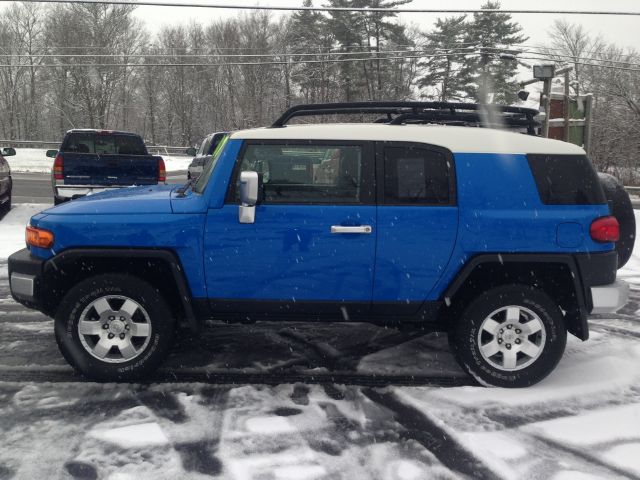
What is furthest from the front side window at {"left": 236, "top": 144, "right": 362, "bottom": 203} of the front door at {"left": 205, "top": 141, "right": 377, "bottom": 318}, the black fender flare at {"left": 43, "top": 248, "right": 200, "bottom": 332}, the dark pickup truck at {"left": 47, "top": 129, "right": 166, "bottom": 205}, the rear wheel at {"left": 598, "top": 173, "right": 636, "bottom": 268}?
the dark pickup truck at {"left": 47, "top": 129, "right": 166, "bottom": 205}

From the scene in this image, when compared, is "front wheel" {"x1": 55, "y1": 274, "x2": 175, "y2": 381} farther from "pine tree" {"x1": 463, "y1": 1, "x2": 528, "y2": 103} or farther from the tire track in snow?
"pine tree" {"x1": 463, "y1": 1, "x2": 528, "y2": 103}

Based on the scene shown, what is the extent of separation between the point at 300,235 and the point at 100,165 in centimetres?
799

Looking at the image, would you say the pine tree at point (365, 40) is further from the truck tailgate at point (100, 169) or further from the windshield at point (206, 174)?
the windshield at point (206, 174)

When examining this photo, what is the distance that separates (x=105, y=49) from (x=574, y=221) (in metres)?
50.6

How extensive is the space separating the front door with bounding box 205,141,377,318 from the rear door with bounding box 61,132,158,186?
7.55 meters

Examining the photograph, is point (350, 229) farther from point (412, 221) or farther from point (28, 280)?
point (28, 280)

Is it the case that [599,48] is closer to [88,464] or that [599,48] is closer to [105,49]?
[105,49]

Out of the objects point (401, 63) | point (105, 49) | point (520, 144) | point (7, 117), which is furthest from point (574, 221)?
A: point (7, 117)

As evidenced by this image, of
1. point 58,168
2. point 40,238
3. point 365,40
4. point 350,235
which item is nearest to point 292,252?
point 350,235

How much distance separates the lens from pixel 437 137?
4094 mm

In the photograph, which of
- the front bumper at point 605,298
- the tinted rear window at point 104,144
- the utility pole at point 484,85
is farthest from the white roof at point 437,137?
the tinted rear window at point 104,144

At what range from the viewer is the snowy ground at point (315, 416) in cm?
310

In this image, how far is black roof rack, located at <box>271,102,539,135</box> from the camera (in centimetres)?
441

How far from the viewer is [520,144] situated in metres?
4.08
